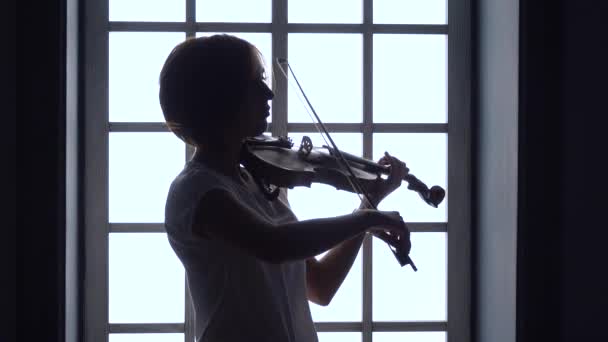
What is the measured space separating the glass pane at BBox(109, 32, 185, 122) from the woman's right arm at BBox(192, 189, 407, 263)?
65 centimetres

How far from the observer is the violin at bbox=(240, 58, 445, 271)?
0.95m

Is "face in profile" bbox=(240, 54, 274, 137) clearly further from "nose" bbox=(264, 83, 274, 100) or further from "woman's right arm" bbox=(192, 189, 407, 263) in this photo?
"woman's right arm" bbox=(192, 189, 407, 263)

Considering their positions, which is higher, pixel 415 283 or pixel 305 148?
pixel 305 148

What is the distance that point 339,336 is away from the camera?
1406 mm

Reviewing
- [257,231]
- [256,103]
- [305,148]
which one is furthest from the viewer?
[305,148]

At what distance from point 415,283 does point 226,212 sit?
80 cm

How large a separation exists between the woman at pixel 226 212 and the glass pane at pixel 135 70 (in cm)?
51
